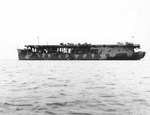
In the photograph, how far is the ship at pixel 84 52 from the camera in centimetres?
8650

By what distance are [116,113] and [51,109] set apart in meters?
2.53

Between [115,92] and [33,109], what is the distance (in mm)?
5858

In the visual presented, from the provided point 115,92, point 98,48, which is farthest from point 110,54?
point 115,92

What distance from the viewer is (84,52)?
8888cm

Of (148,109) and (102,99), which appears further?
(102,99)

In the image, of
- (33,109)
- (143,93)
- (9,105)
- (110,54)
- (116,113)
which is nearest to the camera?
(116,113)

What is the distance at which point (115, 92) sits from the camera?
15.1 meters

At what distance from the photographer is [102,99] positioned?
508 inches

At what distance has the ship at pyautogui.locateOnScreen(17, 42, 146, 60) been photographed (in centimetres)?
8650

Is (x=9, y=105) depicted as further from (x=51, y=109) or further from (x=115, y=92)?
(x=115, y=92)

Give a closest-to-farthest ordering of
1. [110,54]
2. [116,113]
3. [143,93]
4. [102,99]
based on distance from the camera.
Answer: [116,113] < [102,99] < [143,93] < [110,54]

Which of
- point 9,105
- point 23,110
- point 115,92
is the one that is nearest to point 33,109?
point 23,110

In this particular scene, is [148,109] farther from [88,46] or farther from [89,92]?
[88,46]

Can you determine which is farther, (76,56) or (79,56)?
(76,56)
